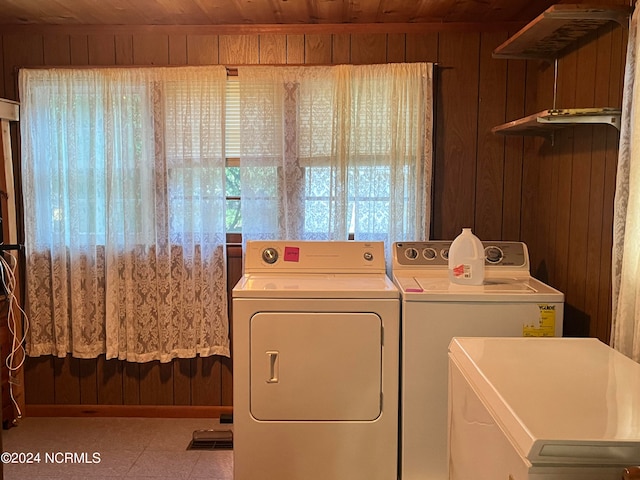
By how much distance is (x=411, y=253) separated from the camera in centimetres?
270

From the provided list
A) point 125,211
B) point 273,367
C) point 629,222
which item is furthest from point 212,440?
point 629,222

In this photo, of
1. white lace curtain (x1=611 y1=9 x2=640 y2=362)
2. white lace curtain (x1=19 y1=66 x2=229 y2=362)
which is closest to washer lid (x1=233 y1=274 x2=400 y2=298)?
white lace curtain (x1=19 y1=66 x2=229 y2=362)

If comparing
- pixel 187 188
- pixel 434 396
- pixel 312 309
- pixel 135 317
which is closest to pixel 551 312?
pixel 434 396

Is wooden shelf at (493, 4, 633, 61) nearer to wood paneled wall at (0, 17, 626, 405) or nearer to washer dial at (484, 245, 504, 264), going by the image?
wood paneled wall at (0, 17, 626, 405)

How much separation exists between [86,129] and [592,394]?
2725mm

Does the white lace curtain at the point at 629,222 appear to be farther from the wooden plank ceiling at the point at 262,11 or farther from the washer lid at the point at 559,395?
the wooden plank ceiling at the point at 262,11

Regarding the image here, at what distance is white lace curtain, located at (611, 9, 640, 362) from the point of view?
1.78 meters

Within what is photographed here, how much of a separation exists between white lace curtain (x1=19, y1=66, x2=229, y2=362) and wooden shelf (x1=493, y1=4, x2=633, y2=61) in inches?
58.5

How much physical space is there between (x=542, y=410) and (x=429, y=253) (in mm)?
1514

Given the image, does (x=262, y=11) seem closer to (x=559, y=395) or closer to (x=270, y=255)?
(x=270, y=255)

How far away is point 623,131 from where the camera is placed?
1.88 meters

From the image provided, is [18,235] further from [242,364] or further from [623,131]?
[623,131]

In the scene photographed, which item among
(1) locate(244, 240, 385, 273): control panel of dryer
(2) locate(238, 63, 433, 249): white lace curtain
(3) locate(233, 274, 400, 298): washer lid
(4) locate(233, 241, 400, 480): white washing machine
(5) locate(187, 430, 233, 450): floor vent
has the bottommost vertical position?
(5) locate(187, 430, 233, 450): floor vent

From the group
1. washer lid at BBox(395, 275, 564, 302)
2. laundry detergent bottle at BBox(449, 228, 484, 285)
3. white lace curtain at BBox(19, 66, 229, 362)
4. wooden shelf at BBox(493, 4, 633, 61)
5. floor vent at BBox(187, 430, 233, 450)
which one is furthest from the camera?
white lace curtain at BBox(19, 66, 229, 362)
